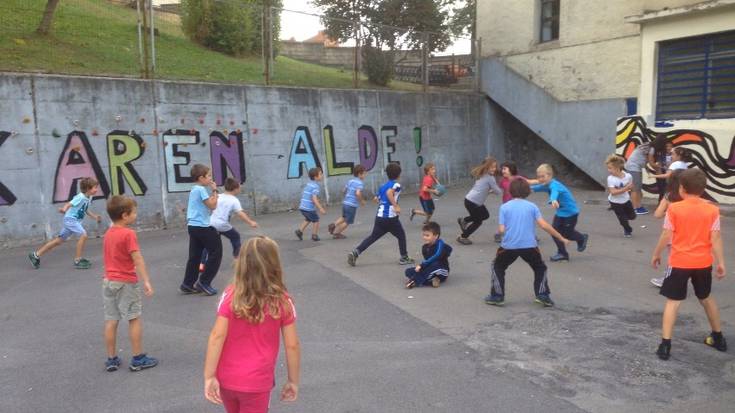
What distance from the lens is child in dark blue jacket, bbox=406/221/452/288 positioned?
7344 mm

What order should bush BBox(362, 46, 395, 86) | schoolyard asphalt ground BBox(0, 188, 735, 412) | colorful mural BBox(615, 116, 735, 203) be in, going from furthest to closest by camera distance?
bush BBox(362, 46, 395, 86) → colorful mural BBox(615, 116, 735, 203) → schoolyard asphalt ground BBox(0, 188, 735, 412)

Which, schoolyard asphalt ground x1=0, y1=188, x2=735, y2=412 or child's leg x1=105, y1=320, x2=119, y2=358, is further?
child's leg x1=105, y1=320, x2=119, y2=358

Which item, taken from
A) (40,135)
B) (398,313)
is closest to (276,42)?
(40,135)

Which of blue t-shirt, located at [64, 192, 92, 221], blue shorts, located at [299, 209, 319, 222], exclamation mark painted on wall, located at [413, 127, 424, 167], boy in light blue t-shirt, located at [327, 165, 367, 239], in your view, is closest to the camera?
blue t-shirt, located at [64, 192, 92, 221]

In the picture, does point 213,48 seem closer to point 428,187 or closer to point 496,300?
point 428,187

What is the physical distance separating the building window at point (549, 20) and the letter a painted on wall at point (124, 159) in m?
12.8

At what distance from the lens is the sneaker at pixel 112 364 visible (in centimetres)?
485

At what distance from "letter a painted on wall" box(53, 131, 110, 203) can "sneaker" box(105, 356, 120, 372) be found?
688cm

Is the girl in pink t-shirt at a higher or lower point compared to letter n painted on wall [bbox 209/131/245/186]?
lower

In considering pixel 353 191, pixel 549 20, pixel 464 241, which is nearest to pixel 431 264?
pixel 464 241

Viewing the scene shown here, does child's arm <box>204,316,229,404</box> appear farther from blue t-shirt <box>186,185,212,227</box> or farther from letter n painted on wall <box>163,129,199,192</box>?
letter n painted on wall <box>163,129,199,192</box>

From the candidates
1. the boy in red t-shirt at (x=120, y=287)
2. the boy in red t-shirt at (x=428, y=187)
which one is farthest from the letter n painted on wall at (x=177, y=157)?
the boy in red t-shirt at (x=120, y=287)

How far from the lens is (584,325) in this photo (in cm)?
579

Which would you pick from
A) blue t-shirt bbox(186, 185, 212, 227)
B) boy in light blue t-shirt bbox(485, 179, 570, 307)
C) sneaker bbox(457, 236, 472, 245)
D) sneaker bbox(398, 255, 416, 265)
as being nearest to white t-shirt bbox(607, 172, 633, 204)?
sneaker bbox(457, 236, 472, 245)
